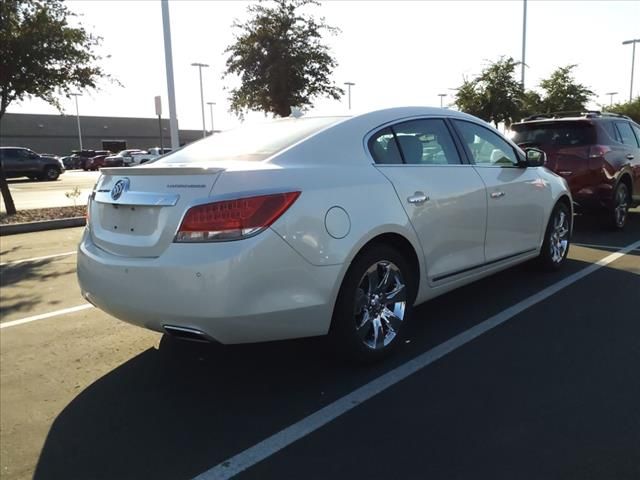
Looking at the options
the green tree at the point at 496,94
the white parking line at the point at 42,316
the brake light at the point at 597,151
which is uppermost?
the green tree at the point at 496,94

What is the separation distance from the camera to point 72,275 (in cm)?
648

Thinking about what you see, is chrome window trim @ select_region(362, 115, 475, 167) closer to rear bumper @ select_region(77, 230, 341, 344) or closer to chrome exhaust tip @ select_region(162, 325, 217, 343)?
rear bumper @ select_region(77, 230, 341, 344)

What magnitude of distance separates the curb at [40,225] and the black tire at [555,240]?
29.0 ft

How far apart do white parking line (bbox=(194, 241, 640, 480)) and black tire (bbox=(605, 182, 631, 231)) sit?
160 inches

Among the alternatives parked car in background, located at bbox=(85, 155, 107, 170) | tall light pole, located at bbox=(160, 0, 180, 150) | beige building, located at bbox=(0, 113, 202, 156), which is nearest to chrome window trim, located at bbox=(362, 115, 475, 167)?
tall light pole, located at bbox=(160, 0, 180, 150)

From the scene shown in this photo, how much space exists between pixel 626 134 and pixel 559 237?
411 cm

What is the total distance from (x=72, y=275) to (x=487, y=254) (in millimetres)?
4567

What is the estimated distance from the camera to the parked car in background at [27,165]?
92.3ft

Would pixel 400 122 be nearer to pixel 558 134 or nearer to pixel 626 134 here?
pixel 558 134

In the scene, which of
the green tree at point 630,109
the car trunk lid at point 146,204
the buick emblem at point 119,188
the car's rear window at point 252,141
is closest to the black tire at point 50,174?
the car's rear window at point 252,141

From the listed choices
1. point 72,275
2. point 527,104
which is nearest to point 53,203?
point 72,275

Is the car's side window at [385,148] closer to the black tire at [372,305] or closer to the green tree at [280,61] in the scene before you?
the black tire at [372,305]

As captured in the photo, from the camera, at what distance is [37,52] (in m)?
11.3

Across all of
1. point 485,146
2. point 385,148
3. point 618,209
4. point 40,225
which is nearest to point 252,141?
point 385,148
